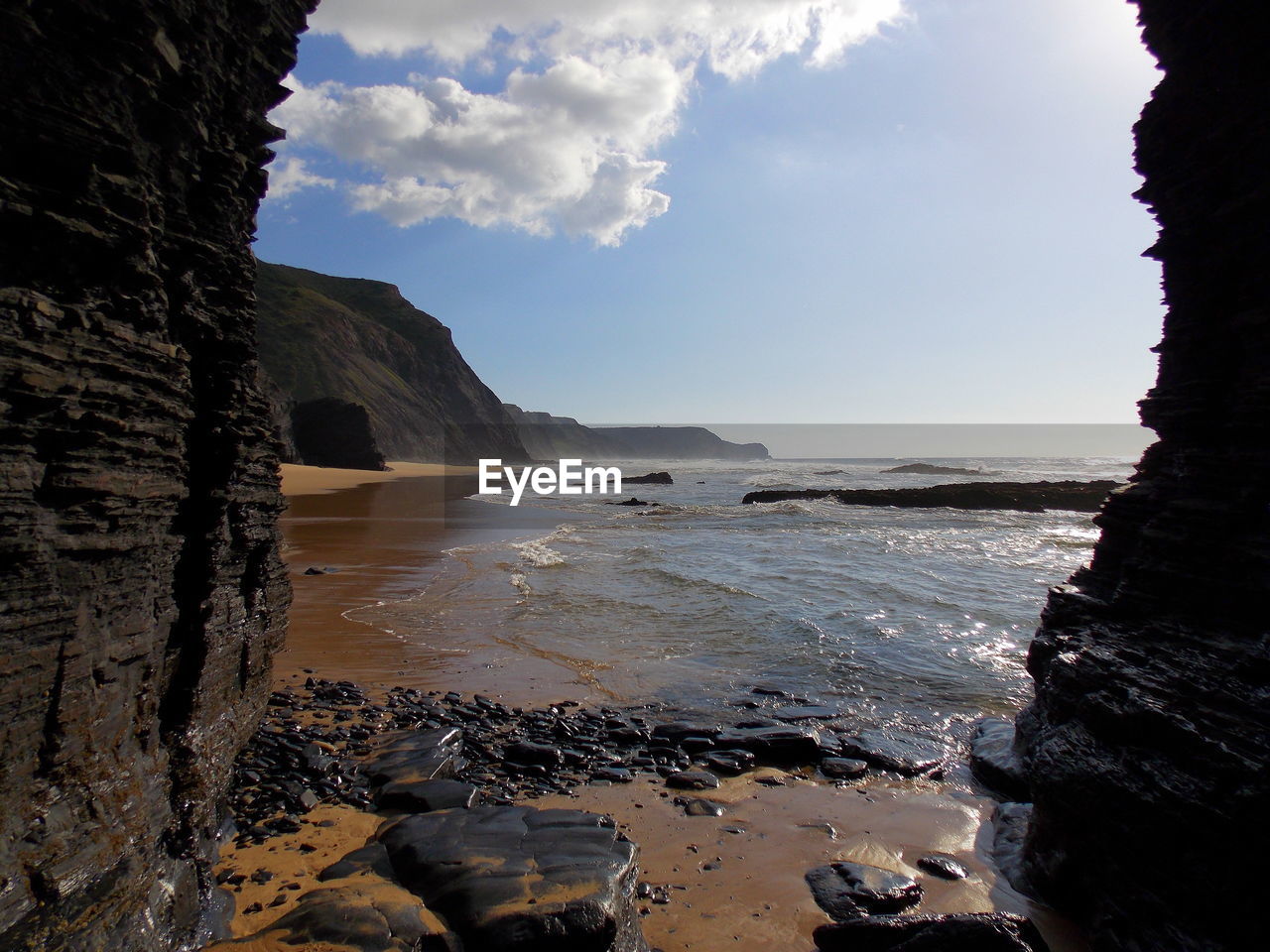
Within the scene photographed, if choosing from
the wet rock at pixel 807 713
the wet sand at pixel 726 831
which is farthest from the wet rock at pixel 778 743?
the wet rock at pixel 807 713

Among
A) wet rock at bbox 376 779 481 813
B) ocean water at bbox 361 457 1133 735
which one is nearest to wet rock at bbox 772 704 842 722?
ocean water at bbox 361 457 1133 735

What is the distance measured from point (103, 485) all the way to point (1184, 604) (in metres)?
7.66

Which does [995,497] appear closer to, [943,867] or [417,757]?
[943,867]

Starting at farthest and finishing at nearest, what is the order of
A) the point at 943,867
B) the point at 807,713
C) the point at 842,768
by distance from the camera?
the point at 807,713
the point at 842,768
the point at 943,867

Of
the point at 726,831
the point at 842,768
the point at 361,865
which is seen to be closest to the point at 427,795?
the point at 361,865

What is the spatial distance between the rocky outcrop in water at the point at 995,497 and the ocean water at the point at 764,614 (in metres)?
15.0

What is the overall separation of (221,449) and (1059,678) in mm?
7342

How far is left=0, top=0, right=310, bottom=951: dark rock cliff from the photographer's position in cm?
329

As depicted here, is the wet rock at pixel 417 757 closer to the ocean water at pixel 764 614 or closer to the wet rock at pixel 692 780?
the wet rock at pixel 692 780

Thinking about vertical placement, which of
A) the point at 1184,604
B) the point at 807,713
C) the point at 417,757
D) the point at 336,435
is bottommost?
the point at 807,713

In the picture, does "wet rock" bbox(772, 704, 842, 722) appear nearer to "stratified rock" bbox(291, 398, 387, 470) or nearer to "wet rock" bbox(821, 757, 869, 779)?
"wet rock" bbox(821, 757, 869, 779)

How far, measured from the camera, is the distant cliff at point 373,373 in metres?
66.2

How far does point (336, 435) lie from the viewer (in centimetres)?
5631

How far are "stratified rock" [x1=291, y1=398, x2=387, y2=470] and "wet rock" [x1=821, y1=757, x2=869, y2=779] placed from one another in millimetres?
54422
